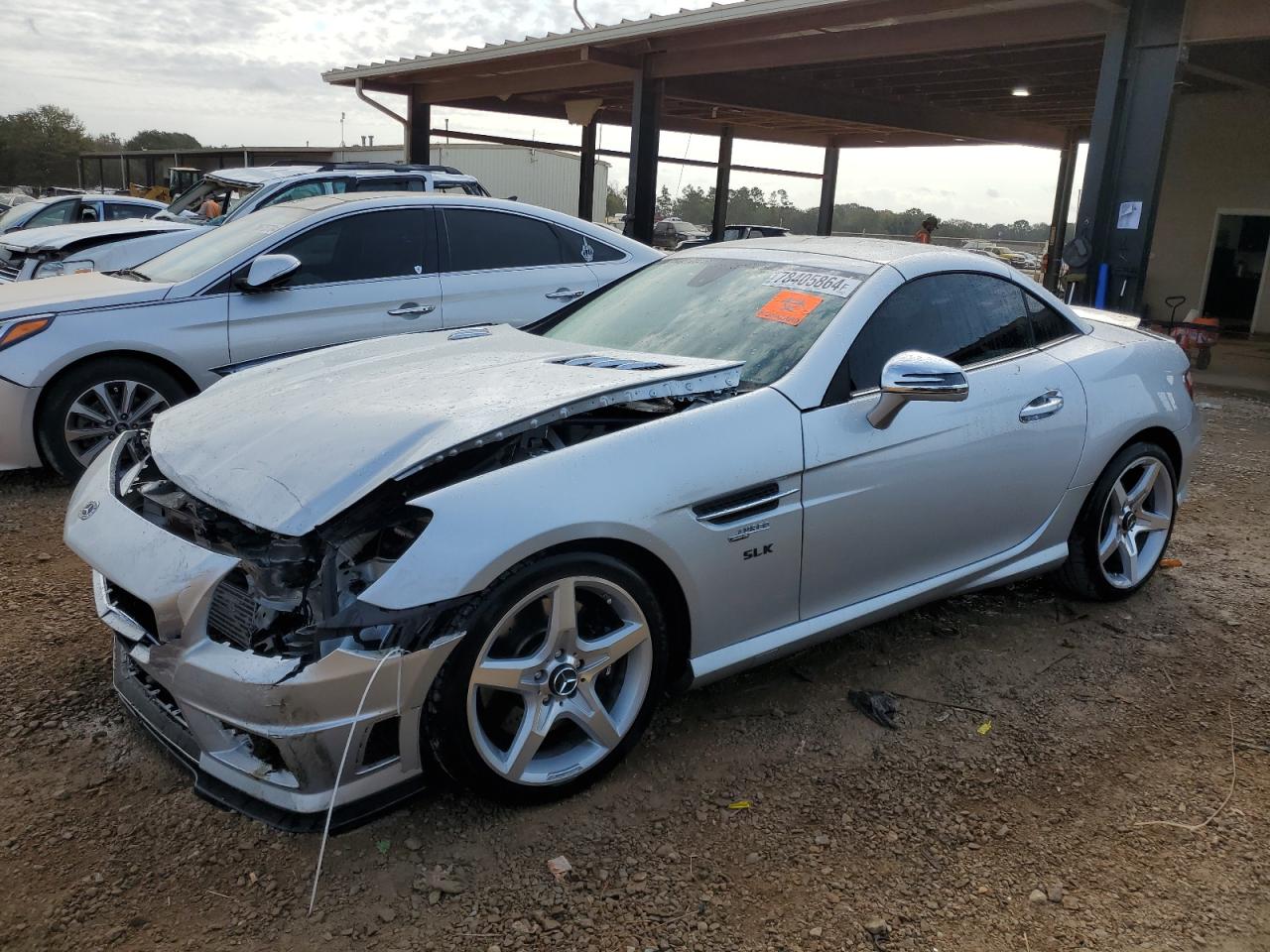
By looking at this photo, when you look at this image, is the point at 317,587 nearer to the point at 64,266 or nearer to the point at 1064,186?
the point at 64,266

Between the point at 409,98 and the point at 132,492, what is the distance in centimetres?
1816

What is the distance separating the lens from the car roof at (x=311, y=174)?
1041cm

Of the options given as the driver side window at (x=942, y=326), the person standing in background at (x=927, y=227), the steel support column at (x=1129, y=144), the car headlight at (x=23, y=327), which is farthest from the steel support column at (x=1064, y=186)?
the car headlight at (x=23, y=327)

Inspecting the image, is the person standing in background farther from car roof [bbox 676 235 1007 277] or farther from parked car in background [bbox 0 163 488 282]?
car roof [bbox 676 235 1007 277]

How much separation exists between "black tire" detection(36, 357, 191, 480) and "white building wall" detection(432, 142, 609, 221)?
34911mm

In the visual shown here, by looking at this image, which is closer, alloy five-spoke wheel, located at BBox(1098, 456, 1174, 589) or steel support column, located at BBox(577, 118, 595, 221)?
alloy five-spoke wheel, located at BBox(1098, 456, 1174, 589)

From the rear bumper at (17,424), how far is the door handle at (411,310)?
6.33 feet

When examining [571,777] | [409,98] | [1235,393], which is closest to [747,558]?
[571,777]

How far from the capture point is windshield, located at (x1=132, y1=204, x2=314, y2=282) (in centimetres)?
575

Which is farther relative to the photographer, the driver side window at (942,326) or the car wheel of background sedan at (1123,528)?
the car wheel of background sedan at (1123,528)

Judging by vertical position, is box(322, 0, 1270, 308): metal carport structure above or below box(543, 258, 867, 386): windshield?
above

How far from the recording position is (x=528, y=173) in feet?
137

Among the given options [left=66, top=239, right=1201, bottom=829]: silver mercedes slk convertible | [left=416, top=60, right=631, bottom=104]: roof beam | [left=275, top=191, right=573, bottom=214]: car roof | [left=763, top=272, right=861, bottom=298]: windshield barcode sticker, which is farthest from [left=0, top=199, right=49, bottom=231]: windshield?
[left=763, top=272, right=861, bottom=298]: windshield barcode sticker

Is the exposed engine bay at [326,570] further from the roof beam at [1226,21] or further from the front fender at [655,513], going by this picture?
the roof beam at [1226,21]
